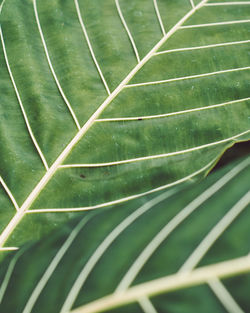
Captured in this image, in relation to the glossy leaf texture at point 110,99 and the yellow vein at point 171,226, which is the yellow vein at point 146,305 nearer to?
the yellow vein at point 171,226

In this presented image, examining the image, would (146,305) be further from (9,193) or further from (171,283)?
(9,193)

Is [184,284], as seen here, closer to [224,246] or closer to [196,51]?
[224,246]

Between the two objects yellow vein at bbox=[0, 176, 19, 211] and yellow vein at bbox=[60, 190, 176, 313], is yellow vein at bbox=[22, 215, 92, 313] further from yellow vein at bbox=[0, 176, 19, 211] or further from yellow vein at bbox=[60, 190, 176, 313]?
yellow vein at bbox=[0, 176, 19, 211]

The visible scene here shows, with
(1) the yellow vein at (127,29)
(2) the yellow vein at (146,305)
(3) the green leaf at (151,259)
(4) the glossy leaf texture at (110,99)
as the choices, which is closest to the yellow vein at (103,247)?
(3) the green leaf at (151,259)

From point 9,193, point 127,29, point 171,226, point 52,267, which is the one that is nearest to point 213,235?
point 171,226

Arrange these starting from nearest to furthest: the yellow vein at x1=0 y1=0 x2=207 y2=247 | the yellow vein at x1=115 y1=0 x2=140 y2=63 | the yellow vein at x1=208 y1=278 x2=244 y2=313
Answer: the yellow vein at x1=208 y1=278 x2=244 y2=313 < the yellow vein at x1=0 y1=0 x2=207 y2=247 < the yellow vein at x1=115 y1=0 x2=140 y2=63

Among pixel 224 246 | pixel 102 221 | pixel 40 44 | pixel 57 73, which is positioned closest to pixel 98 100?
pixel 57 73

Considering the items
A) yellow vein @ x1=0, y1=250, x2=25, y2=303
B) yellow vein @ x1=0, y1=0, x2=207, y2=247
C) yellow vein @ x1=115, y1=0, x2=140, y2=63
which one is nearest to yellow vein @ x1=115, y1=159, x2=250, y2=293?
yellow vein @ x1=0, y1=250, x2=25, y2=303
